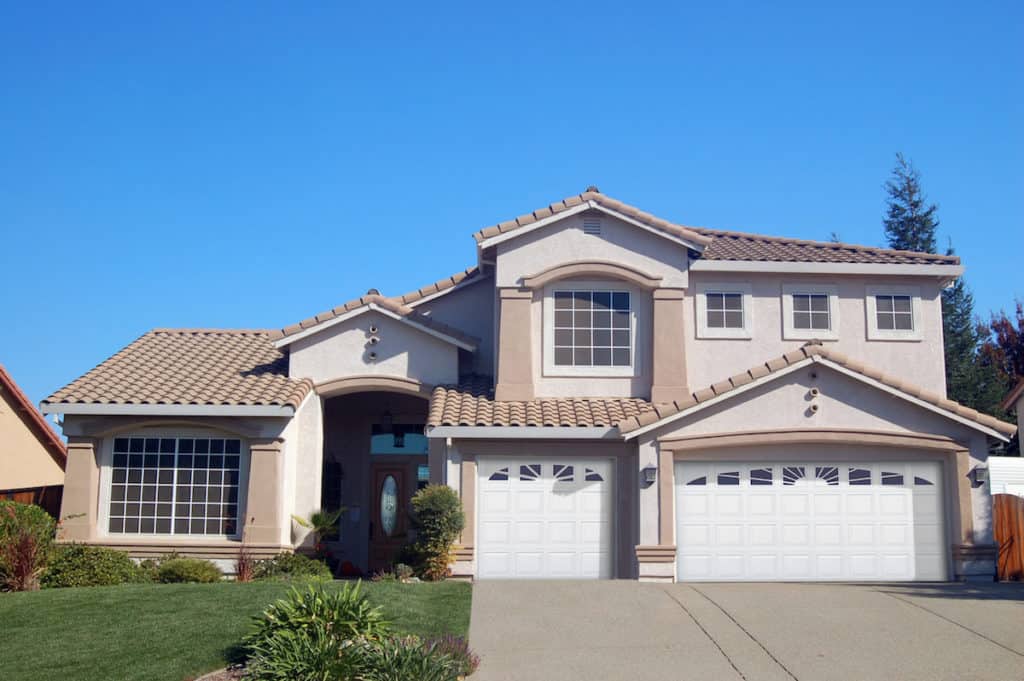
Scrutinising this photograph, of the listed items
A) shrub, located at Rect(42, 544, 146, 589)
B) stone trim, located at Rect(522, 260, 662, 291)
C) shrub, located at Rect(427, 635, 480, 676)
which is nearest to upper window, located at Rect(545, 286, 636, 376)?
A: stone trim, located at Rect(522, 260, 662, 291)

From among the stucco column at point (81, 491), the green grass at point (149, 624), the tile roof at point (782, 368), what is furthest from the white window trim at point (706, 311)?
the stucco column at point (81, 491)

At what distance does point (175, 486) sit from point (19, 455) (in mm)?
8404

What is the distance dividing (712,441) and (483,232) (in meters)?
5.91

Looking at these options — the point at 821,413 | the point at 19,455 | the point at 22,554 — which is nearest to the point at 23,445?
the point at 19,455

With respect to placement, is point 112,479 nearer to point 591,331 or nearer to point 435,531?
point 435,531

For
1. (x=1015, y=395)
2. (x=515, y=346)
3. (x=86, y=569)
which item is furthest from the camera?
(x=1015, y=395)

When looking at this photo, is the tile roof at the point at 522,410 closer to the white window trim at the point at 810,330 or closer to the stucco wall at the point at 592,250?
the stucco wall at the point at 592,250

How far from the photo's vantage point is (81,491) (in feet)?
67.8

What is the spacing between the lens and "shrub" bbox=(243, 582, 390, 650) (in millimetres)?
12008

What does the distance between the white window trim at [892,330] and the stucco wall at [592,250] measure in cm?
407

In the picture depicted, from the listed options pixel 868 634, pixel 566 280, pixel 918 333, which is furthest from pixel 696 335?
pixel 868 634

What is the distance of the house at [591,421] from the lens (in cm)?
1953

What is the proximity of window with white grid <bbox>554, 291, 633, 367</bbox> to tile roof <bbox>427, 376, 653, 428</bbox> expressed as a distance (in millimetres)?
777

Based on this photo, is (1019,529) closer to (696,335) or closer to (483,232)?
(696,335)
